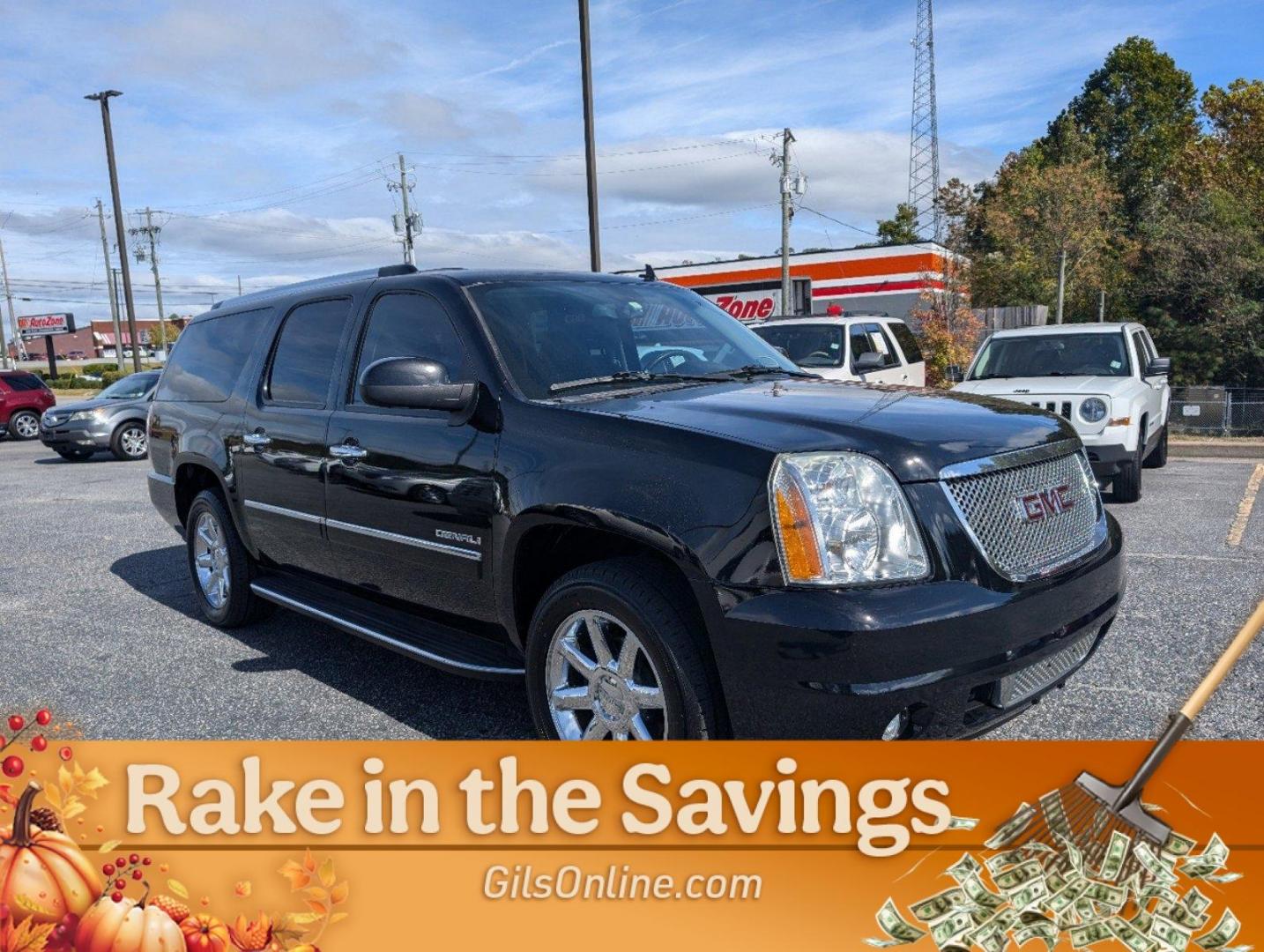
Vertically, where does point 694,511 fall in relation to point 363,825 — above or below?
above

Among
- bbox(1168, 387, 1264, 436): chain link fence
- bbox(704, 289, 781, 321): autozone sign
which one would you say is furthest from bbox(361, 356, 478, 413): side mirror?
bbox(704, 289, 781, 321): autozone sign

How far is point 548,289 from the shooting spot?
418cm

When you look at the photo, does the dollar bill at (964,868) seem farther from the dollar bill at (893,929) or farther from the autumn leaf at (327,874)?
the autumn leaf at (327,874)

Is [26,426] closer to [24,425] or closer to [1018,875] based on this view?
[24,425]

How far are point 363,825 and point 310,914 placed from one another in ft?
0.80

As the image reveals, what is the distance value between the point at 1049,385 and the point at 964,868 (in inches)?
318

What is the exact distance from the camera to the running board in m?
3.52

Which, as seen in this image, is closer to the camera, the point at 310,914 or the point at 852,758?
the point at 310,914

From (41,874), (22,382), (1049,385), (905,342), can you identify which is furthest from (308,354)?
(22,382)

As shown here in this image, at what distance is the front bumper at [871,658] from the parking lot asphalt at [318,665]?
117cm

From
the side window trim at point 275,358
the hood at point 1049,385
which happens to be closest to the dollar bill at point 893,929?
the side window trim at point 275,358

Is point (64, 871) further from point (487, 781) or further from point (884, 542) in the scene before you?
point (884, 542)

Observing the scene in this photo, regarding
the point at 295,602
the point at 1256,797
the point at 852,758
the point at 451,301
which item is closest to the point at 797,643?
the point at 852,758

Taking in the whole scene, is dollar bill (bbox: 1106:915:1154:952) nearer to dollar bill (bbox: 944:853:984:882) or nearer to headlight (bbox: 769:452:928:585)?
dollar bill (bbox: 944:853:984:882)
